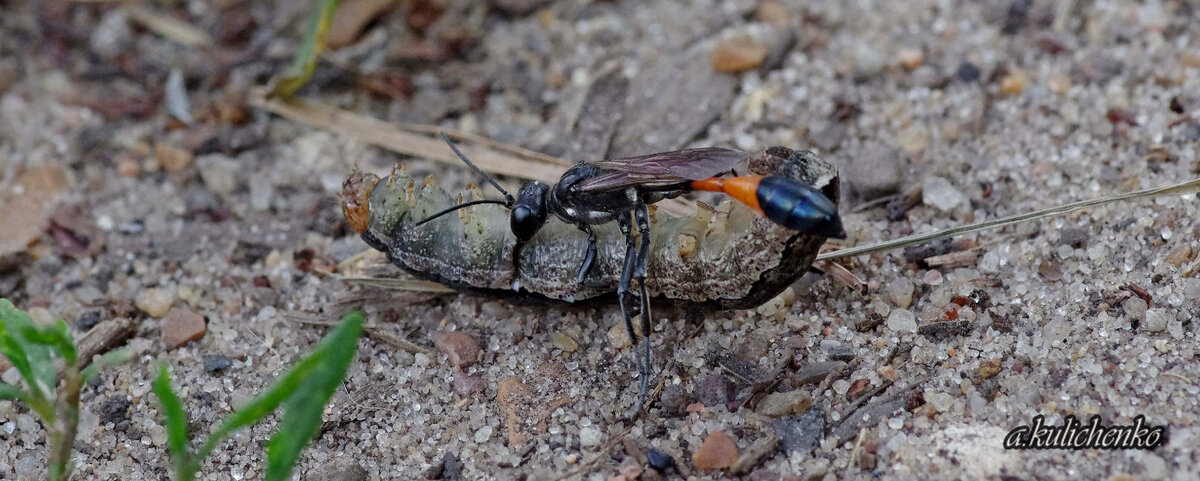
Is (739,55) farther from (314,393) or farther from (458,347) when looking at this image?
(314,393)

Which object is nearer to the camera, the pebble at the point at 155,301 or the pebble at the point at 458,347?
the pebble at the point at 458,347

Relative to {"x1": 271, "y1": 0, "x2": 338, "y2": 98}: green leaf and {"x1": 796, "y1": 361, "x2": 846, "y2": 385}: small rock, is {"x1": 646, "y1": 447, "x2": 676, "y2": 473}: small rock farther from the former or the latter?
{"x1": 271, "y1": 0, "x2": 338, "y2": 98}: green leaf

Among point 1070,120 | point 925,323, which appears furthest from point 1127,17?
point 925,323

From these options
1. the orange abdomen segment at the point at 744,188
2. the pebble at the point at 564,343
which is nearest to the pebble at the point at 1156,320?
the orange abdomen segment at the point at 744,188

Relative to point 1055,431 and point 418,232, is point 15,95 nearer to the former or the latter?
point 418,232

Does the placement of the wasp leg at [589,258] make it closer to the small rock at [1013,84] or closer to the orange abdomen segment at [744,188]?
the orange abdomen segment at [744,188]

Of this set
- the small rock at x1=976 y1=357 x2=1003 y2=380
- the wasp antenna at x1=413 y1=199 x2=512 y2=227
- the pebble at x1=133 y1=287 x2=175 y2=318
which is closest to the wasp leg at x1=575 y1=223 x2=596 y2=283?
the wasp antenna at x1=413 y1=199 x2=512 y2=227
